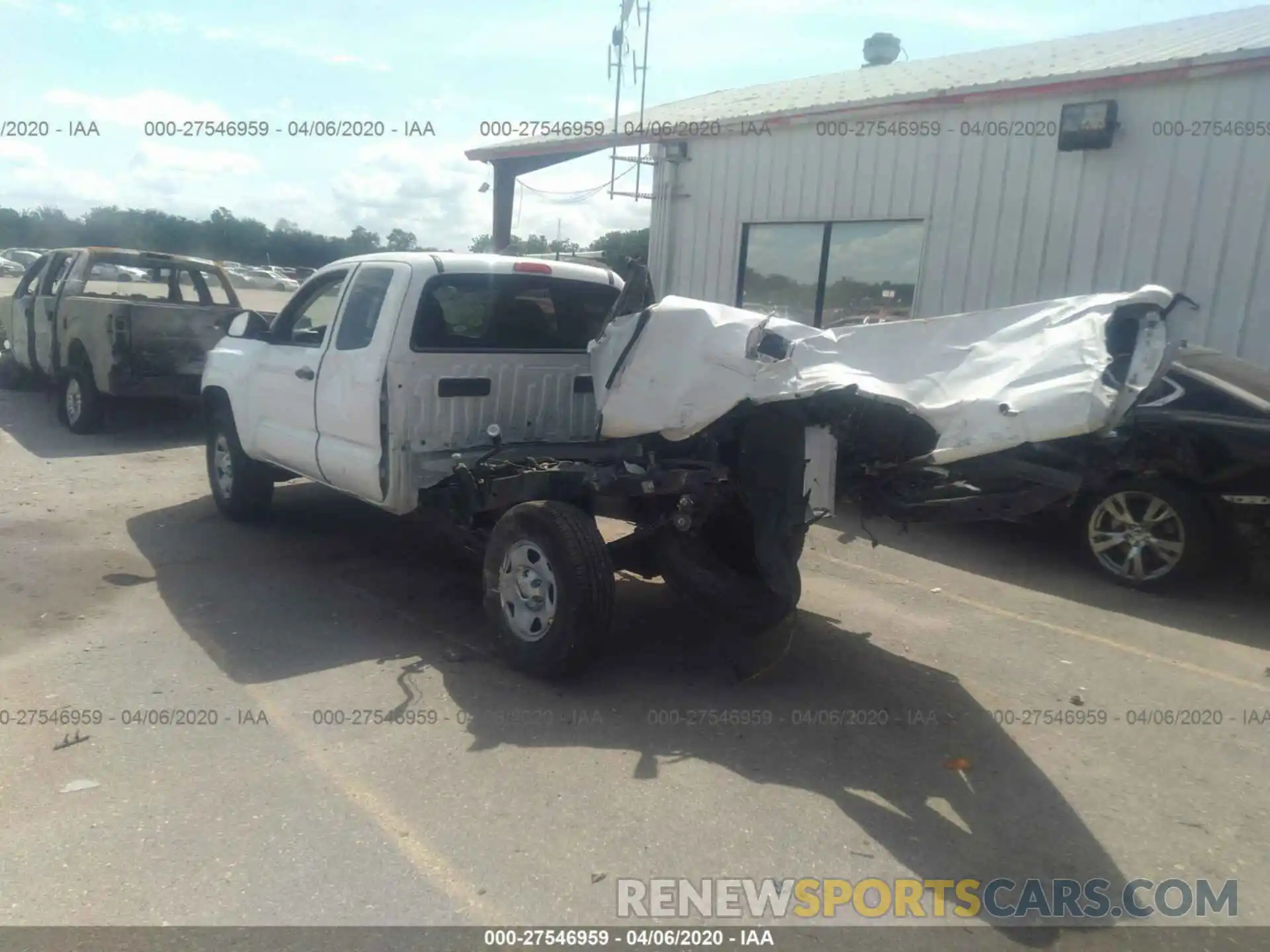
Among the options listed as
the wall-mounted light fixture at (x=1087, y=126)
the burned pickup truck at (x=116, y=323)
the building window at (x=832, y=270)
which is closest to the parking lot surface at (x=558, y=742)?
the burned pickup truck at (x=116, y=323)

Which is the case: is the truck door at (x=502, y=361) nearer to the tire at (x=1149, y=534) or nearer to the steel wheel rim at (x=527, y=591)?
the steel wheel rim at (x=527, y=591)

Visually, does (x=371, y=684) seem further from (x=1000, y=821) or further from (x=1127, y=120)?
→ (x=1127, y=120)

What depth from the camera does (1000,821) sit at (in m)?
3.61

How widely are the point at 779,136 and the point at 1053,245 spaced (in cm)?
349

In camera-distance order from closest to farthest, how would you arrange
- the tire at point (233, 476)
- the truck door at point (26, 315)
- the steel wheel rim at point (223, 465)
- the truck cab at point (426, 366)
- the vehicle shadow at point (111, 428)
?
the truck cab at point (426, 366)
the tire at point (233, 476)
the steel wheel rim at point (223, 465)
the vehicle shadow at point (111, 428)
the truck door at point (26, 315)

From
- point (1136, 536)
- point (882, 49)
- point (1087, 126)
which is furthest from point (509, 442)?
point (882, 49)

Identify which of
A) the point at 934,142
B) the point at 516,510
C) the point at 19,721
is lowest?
the point at 19,721

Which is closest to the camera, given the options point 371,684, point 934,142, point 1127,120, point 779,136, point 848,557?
point 371,684

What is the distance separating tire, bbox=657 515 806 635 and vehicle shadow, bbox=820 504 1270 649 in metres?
0.57

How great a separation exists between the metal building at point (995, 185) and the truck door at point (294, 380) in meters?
6.24

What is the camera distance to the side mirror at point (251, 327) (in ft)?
21.9

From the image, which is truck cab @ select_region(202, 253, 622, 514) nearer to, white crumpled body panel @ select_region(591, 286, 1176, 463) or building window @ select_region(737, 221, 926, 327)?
white crumpled body panel @ select_region(591, 286, 1176, 463)

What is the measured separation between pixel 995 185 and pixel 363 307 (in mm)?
6518

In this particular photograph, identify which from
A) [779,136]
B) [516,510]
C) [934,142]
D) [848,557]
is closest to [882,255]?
[934,142]
